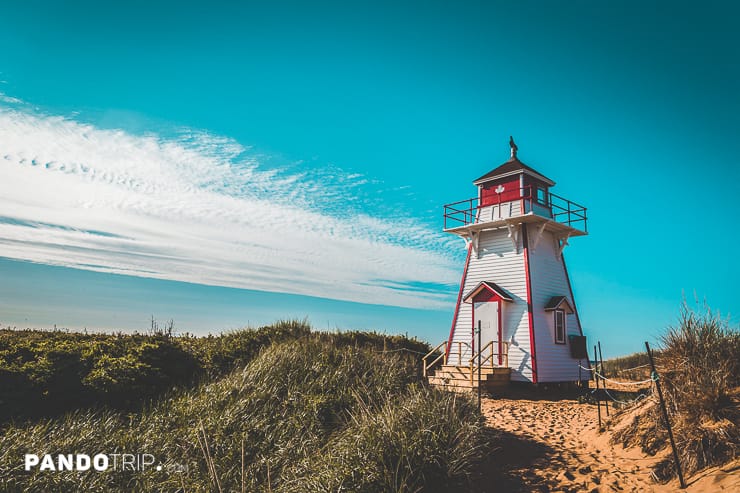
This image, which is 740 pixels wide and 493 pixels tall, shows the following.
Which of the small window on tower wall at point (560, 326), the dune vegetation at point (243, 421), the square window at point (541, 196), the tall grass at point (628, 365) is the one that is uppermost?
the square window at point (541, 196)

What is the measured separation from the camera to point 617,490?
7.78 metres

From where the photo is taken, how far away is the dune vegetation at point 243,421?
725 centimetres

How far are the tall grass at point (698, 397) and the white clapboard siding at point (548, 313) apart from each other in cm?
969

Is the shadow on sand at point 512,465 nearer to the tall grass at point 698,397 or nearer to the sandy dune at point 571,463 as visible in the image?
the sandy dune at point 571,463

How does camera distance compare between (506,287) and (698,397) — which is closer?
(698,397)

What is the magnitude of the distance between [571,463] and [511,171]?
14.0 meters

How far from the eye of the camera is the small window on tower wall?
1991 cm

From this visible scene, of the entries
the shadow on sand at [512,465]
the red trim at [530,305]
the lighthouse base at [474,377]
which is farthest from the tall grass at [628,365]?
the shadow on sand at [512,465]

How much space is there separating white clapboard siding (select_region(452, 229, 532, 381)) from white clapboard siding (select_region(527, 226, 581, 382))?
42 cm

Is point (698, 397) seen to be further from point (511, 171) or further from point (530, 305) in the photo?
point (511, 171)

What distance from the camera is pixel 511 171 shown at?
20734 mm

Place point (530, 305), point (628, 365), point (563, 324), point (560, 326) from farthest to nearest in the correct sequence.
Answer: point (628, 365) < point (563, 324) < point (560, 326) < point (530, 305)

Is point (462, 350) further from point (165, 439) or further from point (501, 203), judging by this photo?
point (165, 439)

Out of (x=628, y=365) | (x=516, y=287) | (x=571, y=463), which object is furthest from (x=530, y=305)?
(x=628, y=365)
